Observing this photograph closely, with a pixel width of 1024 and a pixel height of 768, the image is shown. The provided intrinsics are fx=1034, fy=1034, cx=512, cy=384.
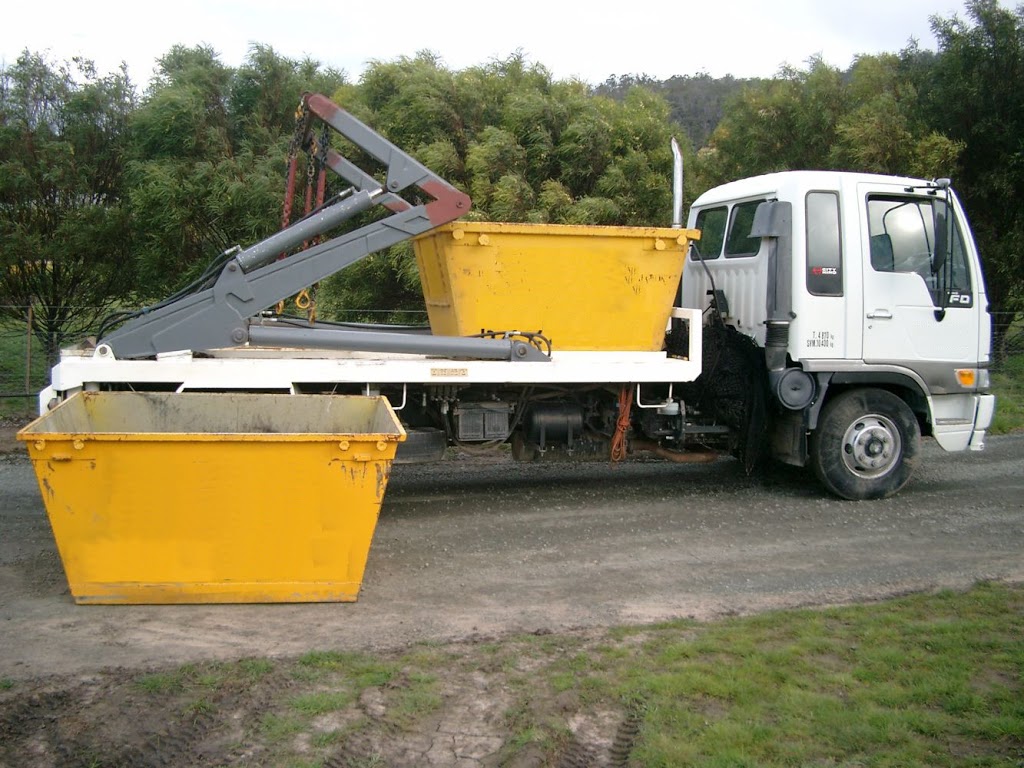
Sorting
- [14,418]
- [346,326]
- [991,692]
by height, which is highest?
[346,326]

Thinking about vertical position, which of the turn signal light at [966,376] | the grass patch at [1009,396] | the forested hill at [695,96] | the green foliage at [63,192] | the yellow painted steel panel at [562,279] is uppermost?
the forested hill at [695,96]

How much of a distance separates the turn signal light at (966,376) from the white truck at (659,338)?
0.01 m

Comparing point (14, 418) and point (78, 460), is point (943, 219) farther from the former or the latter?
point (14, 418)

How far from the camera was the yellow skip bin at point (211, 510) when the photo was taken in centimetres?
544

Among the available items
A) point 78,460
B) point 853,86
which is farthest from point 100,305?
point 853,86

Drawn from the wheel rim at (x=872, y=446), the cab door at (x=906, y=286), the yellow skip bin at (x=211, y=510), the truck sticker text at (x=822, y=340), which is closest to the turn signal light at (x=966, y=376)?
the cab door at (x=906, y=286)

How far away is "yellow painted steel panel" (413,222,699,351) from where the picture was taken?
24.5ft

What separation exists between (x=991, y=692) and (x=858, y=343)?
4099 millimetres

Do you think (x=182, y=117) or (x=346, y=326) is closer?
(x=346, y=326)

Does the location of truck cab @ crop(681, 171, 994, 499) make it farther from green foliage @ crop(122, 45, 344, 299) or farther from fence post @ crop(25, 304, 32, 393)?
fence post @ crop(25, 304, 32, 393)

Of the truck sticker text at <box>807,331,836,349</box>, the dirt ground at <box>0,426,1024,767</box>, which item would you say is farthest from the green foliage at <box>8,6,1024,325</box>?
the truck sticker text at <box>807,331,836,349</box>

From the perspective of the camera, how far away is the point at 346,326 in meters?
8.49

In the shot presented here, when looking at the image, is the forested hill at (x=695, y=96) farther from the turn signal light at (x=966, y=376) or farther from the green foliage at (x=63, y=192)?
the turn signal light at (x=966, y=376)

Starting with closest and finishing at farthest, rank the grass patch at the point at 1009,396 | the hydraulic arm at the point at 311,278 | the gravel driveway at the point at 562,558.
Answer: the gravel driveway at the point at 562,558 < the hydraulic arm at the point at 311,278 < the grass patch at the point at 1009,396
